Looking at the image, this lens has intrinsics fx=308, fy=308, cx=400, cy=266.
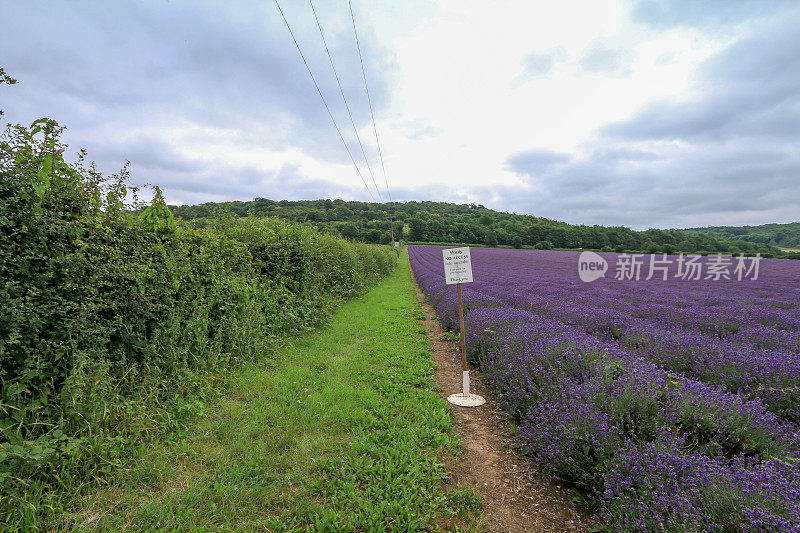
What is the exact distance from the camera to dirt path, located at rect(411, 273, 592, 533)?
8.21 feet

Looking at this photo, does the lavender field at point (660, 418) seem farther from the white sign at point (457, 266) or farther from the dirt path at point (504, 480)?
the white sign at point (457, 266)

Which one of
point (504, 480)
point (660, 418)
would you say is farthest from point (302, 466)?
point (660, 418)

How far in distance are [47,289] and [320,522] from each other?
9.93 ft

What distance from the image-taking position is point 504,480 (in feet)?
9.84

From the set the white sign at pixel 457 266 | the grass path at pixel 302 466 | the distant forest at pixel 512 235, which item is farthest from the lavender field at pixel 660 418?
the distant forest at pixel 512 235

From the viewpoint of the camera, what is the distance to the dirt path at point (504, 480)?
2502mm

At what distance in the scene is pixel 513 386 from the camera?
13.3 feet


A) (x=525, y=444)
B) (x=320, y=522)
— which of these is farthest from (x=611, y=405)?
(x=320, y=522)

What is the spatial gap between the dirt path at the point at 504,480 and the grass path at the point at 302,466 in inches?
7.5

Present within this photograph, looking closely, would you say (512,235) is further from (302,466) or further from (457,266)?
(302,466)

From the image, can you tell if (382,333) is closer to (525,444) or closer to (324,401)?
(324,401)

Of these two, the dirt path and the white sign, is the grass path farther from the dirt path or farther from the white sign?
the white sign

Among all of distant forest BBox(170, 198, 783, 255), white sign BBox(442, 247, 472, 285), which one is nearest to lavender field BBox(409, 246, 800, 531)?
white sign BBox(442, 247, 472, 285)

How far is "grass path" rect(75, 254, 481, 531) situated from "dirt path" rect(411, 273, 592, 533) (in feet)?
0.63
